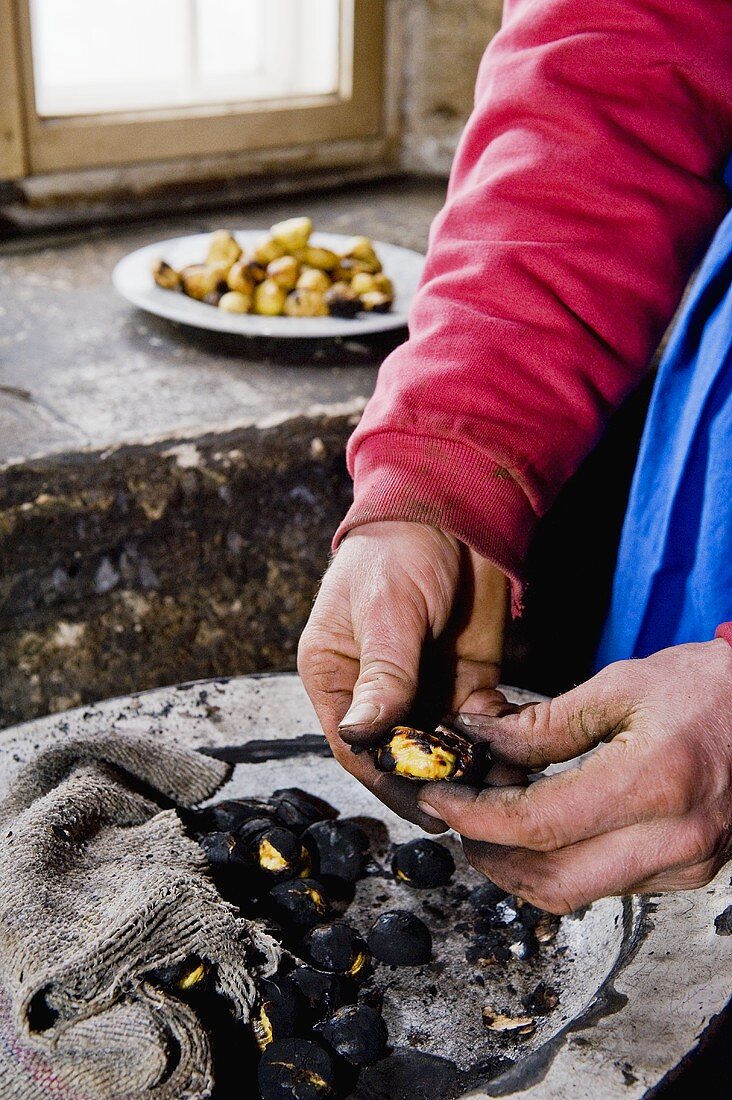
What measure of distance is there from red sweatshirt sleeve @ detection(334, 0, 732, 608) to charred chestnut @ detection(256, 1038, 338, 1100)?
45 centimetres

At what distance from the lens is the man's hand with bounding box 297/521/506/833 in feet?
2.87

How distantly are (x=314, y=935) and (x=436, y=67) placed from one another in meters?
2.29

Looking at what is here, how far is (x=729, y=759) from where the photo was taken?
31.4 inches

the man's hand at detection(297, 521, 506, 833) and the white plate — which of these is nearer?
the man's hand at detection(297, 521, 506, 833)

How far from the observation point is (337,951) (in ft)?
2.92

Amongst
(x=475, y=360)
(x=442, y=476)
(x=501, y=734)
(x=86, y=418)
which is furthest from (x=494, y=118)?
(x=86, y=418)

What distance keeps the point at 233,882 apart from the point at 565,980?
298mm

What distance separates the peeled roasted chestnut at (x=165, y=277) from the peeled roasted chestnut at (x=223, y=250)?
74 millimetres

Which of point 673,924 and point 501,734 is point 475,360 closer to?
point 501,734

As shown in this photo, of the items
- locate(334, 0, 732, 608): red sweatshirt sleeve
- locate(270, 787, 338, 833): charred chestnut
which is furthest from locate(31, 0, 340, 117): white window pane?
locate(270, 787, 338, 833): charred chestnut

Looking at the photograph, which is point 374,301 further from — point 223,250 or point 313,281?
point 223,250

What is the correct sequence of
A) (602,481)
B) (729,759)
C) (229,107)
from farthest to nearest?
(229,107)
(602,481)
(729,759)

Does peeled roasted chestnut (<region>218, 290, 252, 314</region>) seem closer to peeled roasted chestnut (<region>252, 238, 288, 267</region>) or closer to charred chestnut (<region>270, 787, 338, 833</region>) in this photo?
peeled roasted chestnut (<region>252, 238, 288, 267</region>)

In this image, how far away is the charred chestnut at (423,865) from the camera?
101 cm
